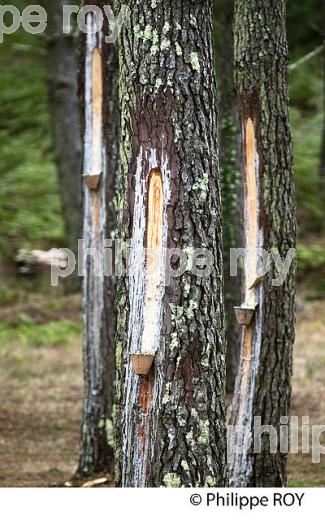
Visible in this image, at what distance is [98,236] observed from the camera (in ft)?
23.0

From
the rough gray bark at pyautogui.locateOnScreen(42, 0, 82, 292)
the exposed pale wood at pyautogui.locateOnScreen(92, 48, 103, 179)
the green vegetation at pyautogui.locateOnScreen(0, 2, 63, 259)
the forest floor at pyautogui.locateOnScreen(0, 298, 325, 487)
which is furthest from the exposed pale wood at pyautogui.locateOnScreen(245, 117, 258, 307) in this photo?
the green vegetation at pyautogui.locateOnScreen(0, 2, 63, 259)

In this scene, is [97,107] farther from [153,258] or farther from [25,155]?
[25,155]

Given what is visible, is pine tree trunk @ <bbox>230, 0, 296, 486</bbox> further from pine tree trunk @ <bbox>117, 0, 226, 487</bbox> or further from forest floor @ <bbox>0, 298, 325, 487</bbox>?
pine tree trunk @ <bbox>117, 0, 226, 487</bbox>

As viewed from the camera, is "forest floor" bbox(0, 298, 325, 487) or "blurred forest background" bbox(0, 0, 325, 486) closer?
"forest floor" bbox(0, 298, 325, 487)

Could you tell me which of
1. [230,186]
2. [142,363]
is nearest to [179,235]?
[142,363]

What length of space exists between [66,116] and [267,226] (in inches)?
375

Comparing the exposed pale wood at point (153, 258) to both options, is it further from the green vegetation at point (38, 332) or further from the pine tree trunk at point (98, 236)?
the green vegetation at point (38, 332)

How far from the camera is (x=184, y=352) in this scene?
166 inches

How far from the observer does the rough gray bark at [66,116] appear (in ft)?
47.4

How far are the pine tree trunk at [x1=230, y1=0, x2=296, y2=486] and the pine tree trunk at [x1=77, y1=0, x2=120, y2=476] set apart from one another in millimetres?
1244

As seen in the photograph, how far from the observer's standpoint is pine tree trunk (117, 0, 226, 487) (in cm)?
421

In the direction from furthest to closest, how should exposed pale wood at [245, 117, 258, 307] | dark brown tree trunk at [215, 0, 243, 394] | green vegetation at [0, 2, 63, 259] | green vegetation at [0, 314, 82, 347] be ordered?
green vegetation at [0, 2, 63, 259]
green vegetation at [0, 314, 82, 347]
dark brown tree trunk at [215, 0, 243, 394]
exposed pale wood at [245, 117, 258, 307]

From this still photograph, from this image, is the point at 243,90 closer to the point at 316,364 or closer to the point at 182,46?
the point at 182,46
